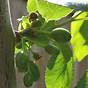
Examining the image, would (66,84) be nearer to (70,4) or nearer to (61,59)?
(61,59)

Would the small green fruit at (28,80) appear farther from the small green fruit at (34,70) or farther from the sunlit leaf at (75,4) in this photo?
the sunlit leaf at (75,4)

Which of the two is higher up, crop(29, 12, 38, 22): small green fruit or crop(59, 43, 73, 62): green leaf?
crop(29, 12, 38, 22): small green fruit

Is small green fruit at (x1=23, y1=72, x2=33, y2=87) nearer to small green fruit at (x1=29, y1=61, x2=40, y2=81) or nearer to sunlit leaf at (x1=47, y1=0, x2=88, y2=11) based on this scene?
small green fruit at (x1=29, y1=61, x2=40, y2=81)

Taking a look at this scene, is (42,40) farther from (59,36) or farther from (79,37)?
(79,37)

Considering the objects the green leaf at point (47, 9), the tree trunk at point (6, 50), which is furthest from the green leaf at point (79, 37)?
the tree trunk at point (6, 50)

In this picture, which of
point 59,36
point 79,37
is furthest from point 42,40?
point 79,37

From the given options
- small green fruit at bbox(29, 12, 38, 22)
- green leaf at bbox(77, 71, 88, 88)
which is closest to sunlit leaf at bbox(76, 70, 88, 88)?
green leaf at bbox(77, 71, 88, 88)
